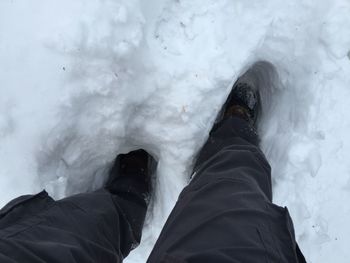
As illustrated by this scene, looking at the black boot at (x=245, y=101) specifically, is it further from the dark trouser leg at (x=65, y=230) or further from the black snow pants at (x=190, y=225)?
the dark trouser leg at (x=65, y=230)

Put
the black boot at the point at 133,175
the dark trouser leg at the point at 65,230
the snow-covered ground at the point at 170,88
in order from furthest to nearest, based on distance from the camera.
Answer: the black boot at the point at 133,175, the snow-covered ground at the point at 170,88, the dark trouser leg at the point at 65,230

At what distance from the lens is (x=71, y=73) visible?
A: 1.22m

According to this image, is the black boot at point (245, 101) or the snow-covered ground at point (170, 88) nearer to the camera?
the snow-covered ground at point (170, 88)

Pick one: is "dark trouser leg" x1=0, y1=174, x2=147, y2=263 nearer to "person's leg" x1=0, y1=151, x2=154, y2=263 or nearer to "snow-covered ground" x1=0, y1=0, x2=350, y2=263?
"person's leg" x1=0, y1=151, x2=154, y2=263

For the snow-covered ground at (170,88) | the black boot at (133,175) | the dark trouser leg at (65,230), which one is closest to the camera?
the dark trouser leg at (65,230)

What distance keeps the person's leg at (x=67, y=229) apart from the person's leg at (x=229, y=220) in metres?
0.17

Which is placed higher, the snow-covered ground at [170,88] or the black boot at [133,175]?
the snow-covered ground at [170,88]

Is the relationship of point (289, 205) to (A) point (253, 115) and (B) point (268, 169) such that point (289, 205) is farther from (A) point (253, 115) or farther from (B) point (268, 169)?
(A) point (253, 115)

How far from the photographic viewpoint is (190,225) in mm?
938

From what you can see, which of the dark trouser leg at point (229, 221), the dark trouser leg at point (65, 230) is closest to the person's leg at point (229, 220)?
the dark trouser leg at point (229, 221)

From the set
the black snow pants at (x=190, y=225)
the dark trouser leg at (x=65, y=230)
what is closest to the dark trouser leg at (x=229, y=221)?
the black snow pants at (x=190, y=225)

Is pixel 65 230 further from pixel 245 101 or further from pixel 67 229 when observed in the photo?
pixel 245 101

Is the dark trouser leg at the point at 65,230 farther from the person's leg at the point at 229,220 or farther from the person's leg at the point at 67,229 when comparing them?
the person's leg at the point at 229,220

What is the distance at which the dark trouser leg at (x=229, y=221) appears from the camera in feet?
2.74
